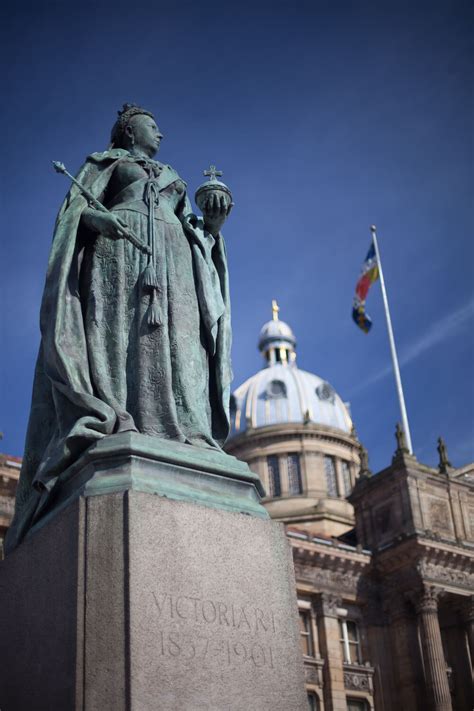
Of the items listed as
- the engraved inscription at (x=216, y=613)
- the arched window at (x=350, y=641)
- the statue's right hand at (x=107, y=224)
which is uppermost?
the arched window at (x=350, y=641)

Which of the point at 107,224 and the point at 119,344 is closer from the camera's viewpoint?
the point at 119,344

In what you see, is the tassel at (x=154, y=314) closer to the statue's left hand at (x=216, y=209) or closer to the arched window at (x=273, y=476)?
the statue's left hand at (x=216, y=209)

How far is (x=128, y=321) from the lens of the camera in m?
5.42

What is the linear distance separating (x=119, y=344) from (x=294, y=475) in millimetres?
57360

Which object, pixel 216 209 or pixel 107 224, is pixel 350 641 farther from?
pixel 107 224

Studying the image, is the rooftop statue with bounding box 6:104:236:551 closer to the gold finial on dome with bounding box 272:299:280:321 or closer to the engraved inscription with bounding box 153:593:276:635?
the engraved inscription with bounding box 153:593:276:635

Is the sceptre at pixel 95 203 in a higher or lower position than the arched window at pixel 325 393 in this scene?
lower

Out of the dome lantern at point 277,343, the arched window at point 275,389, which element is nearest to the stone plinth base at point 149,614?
the arched window at point 275,389

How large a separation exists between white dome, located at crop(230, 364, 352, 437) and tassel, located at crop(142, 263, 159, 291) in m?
59.4

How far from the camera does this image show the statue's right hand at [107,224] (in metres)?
5.56

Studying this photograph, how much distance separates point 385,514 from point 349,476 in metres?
17.8

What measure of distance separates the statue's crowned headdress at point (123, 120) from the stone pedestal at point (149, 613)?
2.96 metres

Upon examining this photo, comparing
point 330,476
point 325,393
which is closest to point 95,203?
point 330,476

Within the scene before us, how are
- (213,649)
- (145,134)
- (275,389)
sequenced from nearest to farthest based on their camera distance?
(213,649), (145,134), (275,389)
